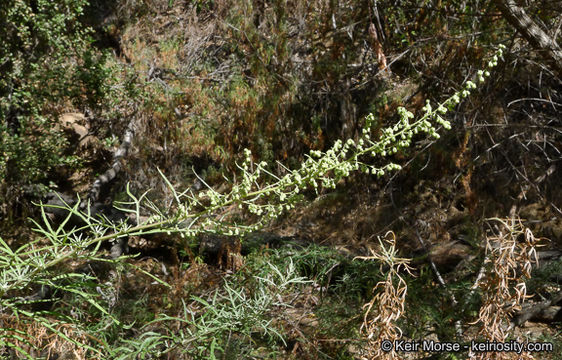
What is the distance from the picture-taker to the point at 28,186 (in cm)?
522

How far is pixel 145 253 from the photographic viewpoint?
4867mm

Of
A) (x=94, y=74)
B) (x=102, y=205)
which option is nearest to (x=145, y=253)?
(x=102, y=205)

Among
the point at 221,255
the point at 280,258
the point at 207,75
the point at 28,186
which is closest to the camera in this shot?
the point at 280,258

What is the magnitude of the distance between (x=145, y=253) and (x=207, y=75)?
10.7ft

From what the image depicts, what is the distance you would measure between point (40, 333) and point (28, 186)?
3.93 m

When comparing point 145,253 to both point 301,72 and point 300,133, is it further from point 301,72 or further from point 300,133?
point 301,72

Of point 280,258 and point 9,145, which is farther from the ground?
point 9,145

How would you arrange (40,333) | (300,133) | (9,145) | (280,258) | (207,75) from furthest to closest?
(207,75)
(300,133)
(9,145)
(280,258)
(40,333)

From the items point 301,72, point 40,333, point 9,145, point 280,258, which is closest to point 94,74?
point 9,145

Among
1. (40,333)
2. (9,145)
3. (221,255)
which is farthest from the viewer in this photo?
(9,145)

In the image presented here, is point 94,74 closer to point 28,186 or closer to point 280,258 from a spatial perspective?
point 28,186

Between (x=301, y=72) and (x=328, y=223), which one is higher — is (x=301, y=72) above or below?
above

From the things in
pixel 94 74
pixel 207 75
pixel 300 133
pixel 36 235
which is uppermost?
pixel 94 74

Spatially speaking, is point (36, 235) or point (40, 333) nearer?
point (40, 333)
